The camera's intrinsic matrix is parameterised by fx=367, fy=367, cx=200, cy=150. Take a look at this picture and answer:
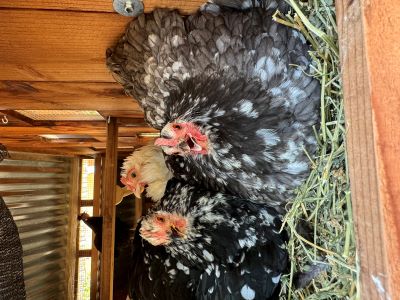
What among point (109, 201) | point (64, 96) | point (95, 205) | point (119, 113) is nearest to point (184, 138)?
point (64, 96)

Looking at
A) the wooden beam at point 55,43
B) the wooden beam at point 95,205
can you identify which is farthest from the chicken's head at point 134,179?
the wooden beam at point 95,205

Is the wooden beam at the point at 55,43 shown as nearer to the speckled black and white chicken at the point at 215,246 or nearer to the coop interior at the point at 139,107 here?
the coop interior at the point at 139,107

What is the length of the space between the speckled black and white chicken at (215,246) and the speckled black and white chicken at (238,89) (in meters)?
0.20

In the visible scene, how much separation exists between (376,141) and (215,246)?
758mm

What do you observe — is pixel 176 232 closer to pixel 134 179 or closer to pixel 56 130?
pixel 134 179

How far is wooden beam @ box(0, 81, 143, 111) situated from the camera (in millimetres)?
1131

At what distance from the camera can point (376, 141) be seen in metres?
0.34

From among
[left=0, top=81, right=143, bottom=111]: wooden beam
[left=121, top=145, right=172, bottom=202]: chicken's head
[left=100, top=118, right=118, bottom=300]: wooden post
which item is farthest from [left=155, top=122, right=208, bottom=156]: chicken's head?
[left=100, top=118, right=118, bottom=300]: wooden post

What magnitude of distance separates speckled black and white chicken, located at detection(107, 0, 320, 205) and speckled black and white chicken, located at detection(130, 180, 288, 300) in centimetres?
20

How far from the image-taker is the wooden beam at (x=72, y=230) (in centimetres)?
429

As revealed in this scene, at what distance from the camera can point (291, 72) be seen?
2.35 ft

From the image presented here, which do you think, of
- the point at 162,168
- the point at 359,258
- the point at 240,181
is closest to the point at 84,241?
the point at 162,168

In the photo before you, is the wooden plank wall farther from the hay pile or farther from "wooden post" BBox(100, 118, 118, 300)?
"wooden post" BBox(100, 118, 118, 300)

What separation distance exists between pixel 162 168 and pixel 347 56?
107 cm
